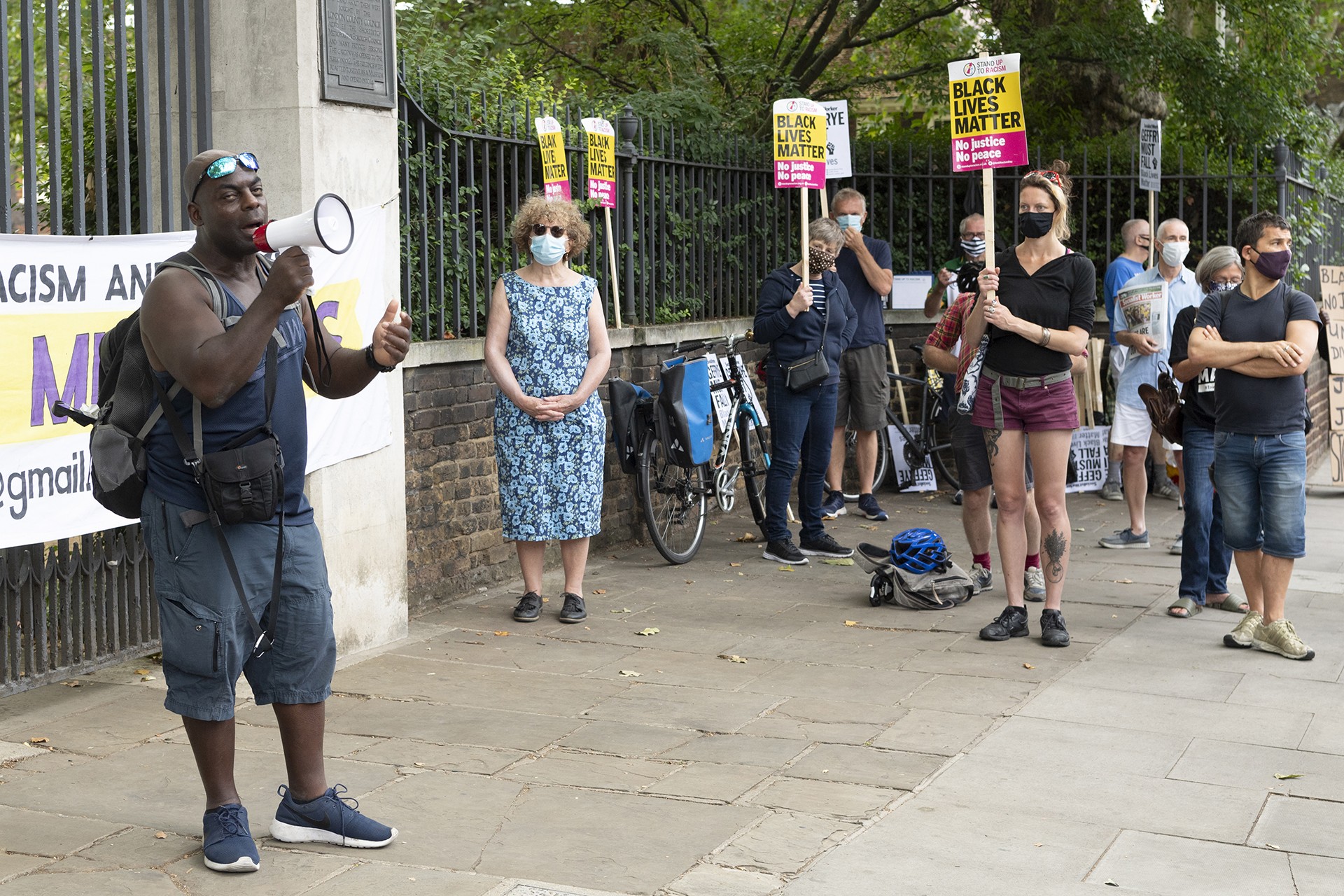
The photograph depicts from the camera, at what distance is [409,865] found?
411 centimetres

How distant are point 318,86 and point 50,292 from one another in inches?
59.7

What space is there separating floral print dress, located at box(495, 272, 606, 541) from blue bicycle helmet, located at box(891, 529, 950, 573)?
162cm

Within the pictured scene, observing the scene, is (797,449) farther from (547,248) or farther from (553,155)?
(547,248)

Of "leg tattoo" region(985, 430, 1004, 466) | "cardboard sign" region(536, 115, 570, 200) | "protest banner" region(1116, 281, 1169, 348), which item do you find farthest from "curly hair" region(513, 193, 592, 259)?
"protest banner" region(1116, 281, 1169, 348)

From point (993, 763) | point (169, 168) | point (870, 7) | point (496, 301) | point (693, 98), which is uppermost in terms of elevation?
point (870, 7)

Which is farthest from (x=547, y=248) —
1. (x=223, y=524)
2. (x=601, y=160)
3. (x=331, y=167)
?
(x=223, y=524)

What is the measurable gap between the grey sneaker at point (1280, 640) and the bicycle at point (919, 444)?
485 cm

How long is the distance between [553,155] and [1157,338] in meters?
4.04

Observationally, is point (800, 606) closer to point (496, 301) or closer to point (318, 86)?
point (496, 301)

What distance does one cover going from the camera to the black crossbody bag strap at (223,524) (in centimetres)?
389

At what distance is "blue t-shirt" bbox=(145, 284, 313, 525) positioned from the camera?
3926mm

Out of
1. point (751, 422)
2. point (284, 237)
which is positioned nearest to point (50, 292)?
point (284, 237)

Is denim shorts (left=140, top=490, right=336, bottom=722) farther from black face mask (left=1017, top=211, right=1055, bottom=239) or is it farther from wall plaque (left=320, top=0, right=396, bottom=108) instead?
black face mask (left=1017, top=211, right=1055, bottom=239)

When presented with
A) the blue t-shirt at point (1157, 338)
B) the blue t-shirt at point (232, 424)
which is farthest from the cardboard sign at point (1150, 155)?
the blue t-shirt at point (232, 424)
